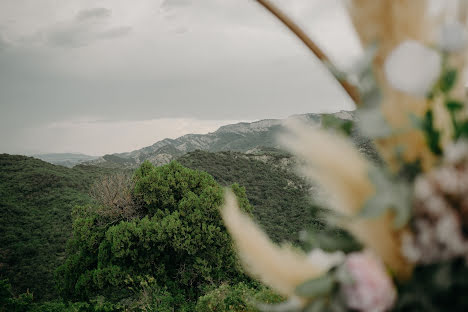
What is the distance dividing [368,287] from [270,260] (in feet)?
0.65

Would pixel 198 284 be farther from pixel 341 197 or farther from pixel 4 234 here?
pixel 4 234

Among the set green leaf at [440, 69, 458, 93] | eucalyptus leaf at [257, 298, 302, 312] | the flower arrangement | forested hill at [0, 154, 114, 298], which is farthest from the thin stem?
forested hill at [0, 154, 114, 298]

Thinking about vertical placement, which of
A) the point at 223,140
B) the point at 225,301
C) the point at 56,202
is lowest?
the point at 56,202

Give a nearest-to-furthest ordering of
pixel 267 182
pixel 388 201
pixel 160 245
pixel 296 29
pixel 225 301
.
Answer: pixel 388 201 < pixel 296 29 < pixel 225 301 < pixel 160 245 < pixel 267 182

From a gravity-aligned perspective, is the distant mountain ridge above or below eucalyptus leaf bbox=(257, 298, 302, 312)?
above

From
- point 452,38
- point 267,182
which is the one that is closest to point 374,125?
point 452,38

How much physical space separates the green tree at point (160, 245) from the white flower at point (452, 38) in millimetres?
9259

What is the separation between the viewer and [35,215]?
818 inches

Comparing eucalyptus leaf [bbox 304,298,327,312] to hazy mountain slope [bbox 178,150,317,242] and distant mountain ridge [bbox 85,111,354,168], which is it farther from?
distant mountain ridge [bbox 85,111,354,168]

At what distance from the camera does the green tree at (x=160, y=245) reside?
9.33 meters

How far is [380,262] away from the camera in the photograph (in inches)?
22.2

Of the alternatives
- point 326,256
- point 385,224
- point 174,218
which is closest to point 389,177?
point 385,224

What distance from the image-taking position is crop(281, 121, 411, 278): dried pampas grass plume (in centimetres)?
57

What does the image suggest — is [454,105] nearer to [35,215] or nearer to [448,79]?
[448,79]
